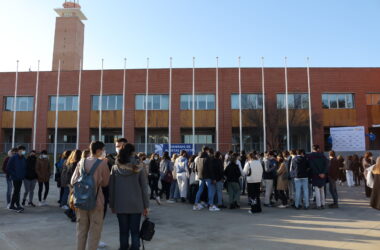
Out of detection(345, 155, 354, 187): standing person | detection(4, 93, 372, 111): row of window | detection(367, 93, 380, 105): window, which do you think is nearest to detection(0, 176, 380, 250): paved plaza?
detection(345, 155, 354, 187): standing person

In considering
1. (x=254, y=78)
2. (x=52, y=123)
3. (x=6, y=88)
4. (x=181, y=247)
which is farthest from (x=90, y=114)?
(x=181, y=247)

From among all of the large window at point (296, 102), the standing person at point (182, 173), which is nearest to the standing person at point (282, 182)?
the standing person at point (182, 173)

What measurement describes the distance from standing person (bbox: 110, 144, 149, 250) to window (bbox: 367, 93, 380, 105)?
32.6m

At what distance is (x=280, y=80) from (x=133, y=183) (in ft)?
94.2

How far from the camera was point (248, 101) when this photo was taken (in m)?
29.9

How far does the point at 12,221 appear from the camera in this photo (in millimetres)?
7762

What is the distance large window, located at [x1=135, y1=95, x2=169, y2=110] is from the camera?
3164 cm

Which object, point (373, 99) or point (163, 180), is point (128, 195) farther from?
point (373, 99)

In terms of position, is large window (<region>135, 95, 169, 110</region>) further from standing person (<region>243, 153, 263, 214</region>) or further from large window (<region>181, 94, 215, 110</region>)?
standing person (<region>243, 153, 263, 214</region>)

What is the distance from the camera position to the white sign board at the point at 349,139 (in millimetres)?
25469

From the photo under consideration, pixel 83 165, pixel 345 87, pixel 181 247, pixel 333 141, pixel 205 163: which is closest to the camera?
pixel 83 165

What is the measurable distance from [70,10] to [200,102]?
1713 inches

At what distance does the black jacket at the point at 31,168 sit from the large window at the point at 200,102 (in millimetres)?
22292

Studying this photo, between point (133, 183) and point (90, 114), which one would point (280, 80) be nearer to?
point (90, 114)
